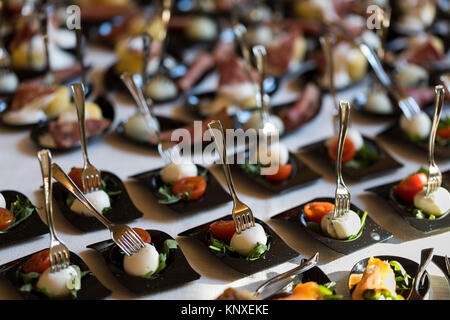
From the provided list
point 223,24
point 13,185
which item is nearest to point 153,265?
point 13,185

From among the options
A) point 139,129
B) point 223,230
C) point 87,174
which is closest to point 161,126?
point 139,129

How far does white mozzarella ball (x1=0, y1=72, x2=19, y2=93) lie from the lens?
287 cm

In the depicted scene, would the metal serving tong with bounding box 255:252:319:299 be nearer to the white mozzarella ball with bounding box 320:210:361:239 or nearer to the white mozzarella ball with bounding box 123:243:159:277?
the white mozzarella ball with bounding box 320:210:361:239

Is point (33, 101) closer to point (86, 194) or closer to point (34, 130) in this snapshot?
point (34, 130)

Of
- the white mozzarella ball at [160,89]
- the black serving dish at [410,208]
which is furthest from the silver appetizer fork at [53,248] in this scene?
the white mozzarella ball at [160,89]

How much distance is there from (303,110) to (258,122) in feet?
0.67

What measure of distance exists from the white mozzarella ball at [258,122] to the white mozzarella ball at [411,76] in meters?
0.68

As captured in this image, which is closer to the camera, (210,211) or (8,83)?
(210,211)

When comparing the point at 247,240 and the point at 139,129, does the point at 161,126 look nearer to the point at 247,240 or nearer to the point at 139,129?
the point at 139,129

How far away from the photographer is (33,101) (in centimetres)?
265

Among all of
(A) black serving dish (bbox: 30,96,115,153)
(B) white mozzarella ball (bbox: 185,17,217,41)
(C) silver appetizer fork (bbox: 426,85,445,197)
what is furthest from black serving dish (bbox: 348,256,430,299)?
(B) white mozzarella ball (bbox: 185,17,217,41)

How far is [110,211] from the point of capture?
6.65 ft

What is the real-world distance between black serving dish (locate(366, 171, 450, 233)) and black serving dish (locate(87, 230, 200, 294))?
682mm

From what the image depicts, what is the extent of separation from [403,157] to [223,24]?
1.52 metres
